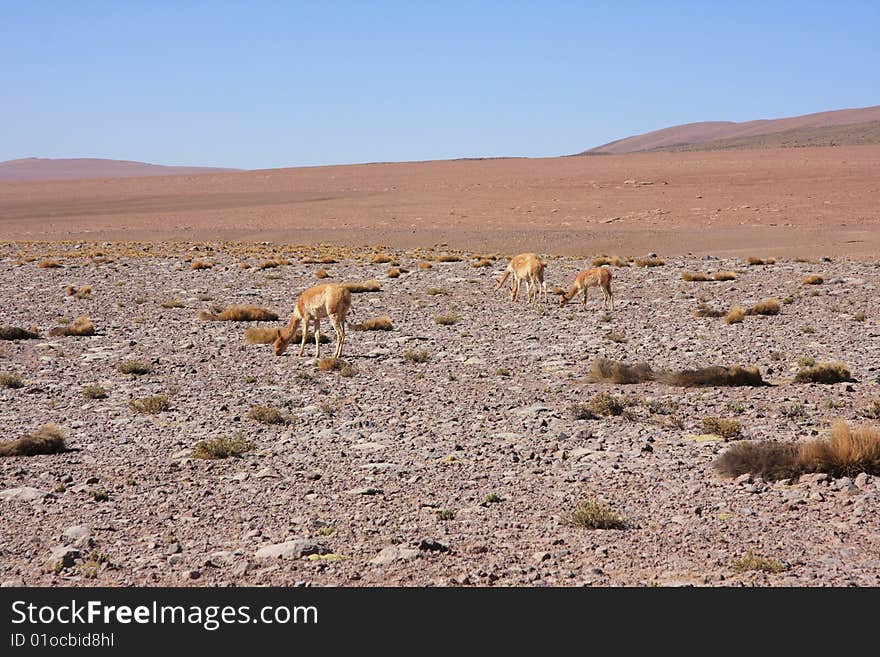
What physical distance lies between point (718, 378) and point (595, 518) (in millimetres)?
6478

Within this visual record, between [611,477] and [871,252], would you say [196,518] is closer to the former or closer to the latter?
[611,477]

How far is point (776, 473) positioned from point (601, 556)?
8.64 ft

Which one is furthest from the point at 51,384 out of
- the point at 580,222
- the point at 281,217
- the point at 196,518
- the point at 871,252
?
the point at 281,217

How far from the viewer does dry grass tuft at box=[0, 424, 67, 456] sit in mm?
10984

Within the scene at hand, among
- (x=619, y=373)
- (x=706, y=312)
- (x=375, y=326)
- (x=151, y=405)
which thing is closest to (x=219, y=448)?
(x=151, y=405)

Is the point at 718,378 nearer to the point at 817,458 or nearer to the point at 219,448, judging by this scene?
the point at 817,458

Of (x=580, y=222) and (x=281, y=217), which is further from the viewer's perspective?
(x=281, y=217)

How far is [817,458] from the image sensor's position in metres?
9.45

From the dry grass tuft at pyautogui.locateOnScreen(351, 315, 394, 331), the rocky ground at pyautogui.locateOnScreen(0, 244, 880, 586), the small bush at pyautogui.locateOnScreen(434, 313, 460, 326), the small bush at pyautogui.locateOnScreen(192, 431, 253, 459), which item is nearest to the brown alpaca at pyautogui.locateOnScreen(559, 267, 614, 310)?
the rocky ground at pyautogui.locateOnScreen(0, 244, 880, 586)

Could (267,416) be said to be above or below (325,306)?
below

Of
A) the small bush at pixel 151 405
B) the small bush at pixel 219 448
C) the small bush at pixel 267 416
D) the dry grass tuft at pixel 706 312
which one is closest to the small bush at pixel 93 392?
the small bush at pixel 151 405

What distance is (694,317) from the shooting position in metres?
22.4

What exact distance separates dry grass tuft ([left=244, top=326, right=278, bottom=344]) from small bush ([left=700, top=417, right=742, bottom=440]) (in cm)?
980

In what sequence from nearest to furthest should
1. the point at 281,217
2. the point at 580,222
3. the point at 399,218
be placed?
the point at 580,222 < the point at 399,218 < the point at 281,217
